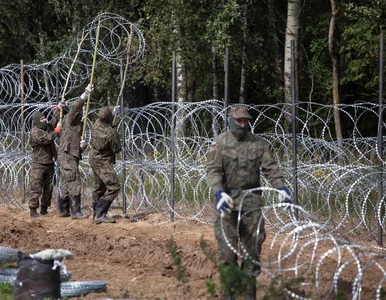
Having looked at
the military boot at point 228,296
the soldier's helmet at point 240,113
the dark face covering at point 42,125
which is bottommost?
the military boot at point 228,296

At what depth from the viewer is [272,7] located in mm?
27500

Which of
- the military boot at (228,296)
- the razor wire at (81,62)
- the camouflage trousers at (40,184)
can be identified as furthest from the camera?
the razor wire at (81,62)

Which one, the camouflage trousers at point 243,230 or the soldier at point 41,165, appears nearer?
the camouflage trousers at point 243,230

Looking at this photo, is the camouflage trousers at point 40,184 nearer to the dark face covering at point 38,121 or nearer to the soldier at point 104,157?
the dark face covering at point 38,121

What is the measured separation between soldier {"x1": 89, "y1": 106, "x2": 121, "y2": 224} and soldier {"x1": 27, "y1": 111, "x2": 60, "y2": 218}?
4.42ft

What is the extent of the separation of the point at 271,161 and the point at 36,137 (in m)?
7.08

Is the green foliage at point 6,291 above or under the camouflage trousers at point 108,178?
under

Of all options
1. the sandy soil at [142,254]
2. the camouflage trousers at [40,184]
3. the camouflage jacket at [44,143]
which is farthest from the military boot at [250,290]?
the camouflage trousers at [40,184]

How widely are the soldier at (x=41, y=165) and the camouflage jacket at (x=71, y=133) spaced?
0.36m

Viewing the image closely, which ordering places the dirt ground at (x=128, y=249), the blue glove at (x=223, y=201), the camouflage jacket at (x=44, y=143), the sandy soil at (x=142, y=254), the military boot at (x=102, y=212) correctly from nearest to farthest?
the blue glove at (x=223, y=201) < the sandy soil at (x=142, y=254) < the dirt ground at (x=128, y=249) < the military boot at (x=102, y=212) < the camouflage jacket at (x=44, y=143)

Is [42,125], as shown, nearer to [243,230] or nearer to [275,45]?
[243,230]

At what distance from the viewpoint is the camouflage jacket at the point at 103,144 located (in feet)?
46.4

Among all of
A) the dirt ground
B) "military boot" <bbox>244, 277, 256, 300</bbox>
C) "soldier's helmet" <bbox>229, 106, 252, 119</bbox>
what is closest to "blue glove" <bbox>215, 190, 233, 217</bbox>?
the dirt ground

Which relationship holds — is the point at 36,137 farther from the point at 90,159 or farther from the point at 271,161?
the point at 271,161
